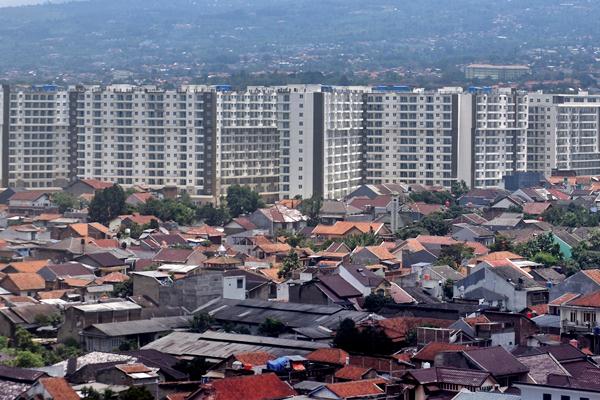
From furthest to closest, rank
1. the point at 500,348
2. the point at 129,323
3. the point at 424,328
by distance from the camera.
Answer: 1. the point at 129,323
2. the point at 424,328
3. the point at 500,348

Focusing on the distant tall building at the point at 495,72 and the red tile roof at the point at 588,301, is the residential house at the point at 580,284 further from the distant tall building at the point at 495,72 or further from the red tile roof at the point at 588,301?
the distant tall building at the point at 495,72

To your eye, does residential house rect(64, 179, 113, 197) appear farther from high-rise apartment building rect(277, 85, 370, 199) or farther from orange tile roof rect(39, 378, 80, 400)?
orange tile roof rect(39, 378, 80, 400)

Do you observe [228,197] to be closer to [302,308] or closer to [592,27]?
[302,308]

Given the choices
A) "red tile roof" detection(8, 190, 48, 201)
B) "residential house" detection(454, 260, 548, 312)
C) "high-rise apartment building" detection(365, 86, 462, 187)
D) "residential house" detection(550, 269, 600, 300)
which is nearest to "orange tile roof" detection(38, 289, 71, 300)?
"residential house" detection(454, 260, 548, 312)

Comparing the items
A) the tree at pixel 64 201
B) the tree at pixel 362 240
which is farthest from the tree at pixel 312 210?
the tree at pixel 64 201

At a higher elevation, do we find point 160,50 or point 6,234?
point 160,50

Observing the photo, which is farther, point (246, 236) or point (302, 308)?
point (246, 236)

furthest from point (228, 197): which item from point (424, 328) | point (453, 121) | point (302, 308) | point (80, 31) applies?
point (80, 31)
